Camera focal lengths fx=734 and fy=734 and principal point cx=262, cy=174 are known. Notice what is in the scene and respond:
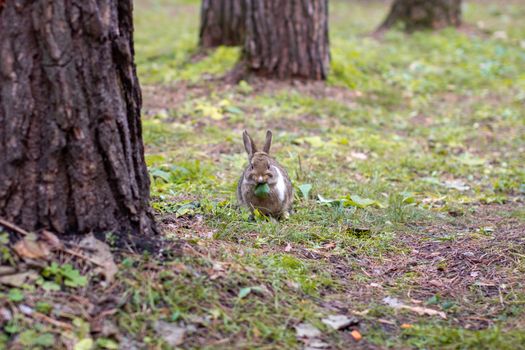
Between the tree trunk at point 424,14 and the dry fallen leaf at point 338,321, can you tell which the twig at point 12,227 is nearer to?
the dry fallen leaf at point 338,321

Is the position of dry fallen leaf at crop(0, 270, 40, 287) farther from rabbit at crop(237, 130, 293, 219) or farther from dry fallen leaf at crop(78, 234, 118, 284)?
rabbit at crop(237, 130, 293, 219)

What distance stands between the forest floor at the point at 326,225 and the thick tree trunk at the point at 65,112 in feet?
0.85

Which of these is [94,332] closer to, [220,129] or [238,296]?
[238,296]

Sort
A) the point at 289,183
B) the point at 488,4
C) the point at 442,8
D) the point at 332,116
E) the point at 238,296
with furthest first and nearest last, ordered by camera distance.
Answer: the point at 488,4 → the point at 442,8 → the point at 332,116 → the point at 289,183 → the point at 238,296

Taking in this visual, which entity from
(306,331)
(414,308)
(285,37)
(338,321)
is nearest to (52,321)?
(306,331)

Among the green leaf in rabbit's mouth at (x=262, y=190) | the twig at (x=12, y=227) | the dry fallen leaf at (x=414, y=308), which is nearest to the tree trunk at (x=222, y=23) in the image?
the green leaf in rabbit's mouth at (x=262, y=190)

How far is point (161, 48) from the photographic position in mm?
11570

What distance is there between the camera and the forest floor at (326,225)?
329 centimetres

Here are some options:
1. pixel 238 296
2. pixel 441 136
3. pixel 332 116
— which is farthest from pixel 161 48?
pixel 238 296

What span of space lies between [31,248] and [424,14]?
11356 millimetres

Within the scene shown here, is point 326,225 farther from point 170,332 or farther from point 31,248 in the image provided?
point 31,248

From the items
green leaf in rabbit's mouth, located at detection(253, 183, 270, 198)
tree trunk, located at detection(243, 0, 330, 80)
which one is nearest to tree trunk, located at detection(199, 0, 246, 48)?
tree trunk, located at detection(243, 0, 330, 80)

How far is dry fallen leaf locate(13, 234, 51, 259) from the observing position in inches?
129

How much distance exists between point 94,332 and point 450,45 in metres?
10.3
